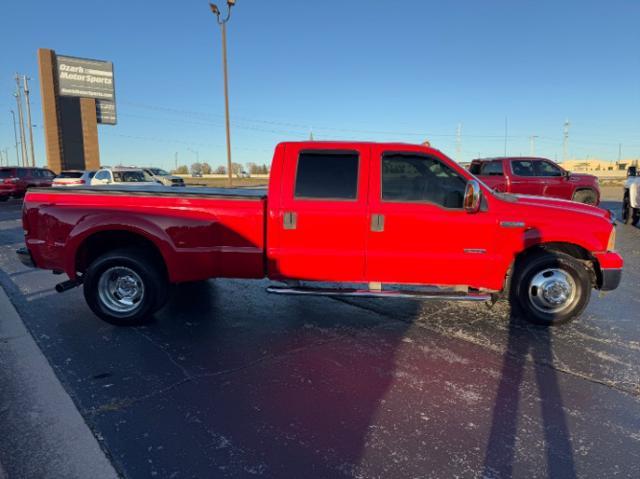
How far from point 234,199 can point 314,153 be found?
3.28 feet

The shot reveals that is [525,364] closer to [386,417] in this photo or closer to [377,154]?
[386,417]

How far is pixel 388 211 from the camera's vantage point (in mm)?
4363

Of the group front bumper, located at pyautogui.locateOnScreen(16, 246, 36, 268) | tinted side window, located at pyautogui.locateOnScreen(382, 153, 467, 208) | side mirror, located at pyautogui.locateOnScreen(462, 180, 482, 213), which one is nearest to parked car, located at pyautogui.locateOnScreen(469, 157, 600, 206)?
tinted side window, located at pyautogui.locateOnScreen(382, 153, 467, 208)

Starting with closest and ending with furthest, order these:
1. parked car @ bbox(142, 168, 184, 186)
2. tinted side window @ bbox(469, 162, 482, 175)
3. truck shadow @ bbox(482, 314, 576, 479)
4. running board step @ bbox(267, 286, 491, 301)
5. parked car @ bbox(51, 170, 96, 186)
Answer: truck shadow @ bbox(482, 314, 576, 479) < running board step @ bbox(267, 286, 491, 301) < tinted side window @ bbox(469, 162, 482, 175) < parked car @ bbox(51, 170, 96, 186) < parked car @ bbox(142, 168, 184, 186)

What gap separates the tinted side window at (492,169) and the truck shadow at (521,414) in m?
9.42

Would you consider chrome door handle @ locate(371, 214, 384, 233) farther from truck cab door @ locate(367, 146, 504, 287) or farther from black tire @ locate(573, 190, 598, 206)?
black tire @ locate(573, 190, 598, 206)

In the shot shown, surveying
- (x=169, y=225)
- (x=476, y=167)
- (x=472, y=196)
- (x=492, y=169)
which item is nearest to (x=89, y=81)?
(x=476, y=167)

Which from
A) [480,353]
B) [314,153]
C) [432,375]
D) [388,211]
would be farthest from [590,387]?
[314,153]

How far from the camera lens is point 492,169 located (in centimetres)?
1289

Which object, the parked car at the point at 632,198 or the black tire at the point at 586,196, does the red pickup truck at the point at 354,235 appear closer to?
the parked car at the point at 632,198

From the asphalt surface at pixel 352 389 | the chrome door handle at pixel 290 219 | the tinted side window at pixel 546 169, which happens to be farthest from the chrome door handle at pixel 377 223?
the tinted side window at pixel 546 169

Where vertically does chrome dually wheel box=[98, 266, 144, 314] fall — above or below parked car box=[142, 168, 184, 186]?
below

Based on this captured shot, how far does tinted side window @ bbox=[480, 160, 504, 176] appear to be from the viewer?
41.9 feet

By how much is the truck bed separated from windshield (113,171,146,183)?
559 inches
